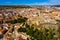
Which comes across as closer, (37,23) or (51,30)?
(51,30)

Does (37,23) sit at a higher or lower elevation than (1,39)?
higher

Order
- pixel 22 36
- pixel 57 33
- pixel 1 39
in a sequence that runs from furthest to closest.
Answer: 1. pixel 1 39
2. pixel 22 36
3. pixel 57 33

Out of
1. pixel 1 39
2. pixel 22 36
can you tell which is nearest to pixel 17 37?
pixel 22 36

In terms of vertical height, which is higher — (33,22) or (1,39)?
(33,22)

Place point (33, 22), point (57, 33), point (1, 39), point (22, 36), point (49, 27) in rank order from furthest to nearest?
point (1, 39), point (33, 22), point (22, 36), point (49, 27), point (57, 33)

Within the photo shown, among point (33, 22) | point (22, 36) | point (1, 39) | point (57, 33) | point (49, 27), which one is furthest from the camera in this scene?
point (1, 39)

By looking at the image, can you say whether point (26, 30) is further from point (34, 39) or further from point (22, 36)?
point (34, 39)

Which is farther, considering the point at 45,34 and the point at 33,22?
the point at 33,22

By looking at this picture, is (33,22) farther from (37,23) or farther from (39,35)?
(39,35)

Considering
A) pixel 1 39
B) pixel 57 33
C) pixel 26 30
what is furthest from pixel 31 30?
pixel 1 39
